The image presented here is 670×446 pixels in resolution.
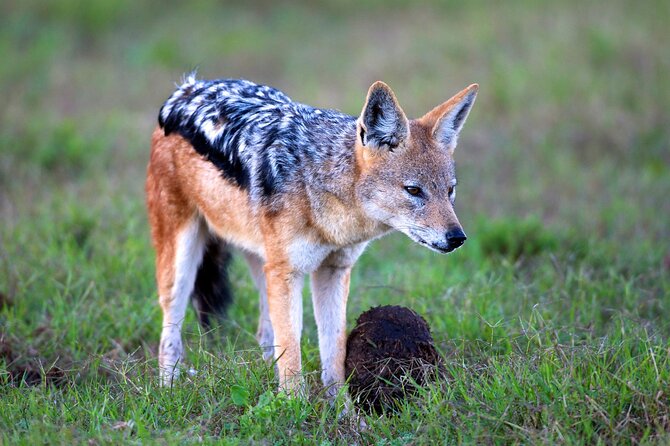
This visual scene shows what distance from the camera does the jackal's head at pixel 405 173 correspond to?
4.77 m

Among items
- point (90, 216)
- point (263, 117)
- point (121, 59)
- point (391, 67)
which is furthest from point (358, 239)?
point (121, 59)

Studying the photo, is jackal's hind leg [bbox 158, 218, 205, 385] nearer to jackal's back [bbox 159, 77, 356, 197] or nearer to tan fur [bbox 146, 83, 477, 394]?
tan fur [bbox 146, 83, 477, 394]

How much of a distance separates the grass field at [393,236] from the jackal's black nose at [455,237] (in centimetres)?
74

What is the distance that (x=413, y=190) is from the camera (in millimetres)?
4859

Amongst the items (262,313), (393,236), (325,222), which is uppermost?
(325,222)

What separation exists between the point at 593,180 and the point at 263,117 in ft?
17.4

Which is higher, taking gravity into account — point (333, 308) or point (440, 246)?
point (440, 246)

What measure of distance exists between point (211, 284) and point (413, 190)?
1.87 metres

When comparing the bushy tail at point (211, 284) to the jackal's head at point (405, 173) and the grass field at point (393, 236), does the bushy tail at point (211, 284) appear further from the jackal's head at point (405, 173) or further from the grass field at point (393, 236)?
the jackal's head at point (405, 173)

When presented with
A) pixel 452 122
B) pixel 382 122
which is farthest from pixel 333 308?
pixel 452 122

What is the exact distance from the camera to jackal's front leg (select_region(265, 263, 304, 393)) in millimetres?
5086

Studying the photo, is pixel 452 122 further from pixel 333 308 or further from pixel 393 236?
pixel 393 236

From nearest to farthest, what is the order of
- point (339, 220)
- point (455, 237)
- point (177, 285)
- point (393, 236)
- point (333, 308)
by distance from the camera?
point (455, 237)
point (339, 220)
point (333, 308)
point (177, 285)
point (393, 236)

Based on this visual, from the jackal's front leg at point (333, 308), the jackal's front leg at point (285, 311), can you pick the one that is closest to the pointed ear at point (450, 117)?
the jackal's front leg at point (333, 308)
